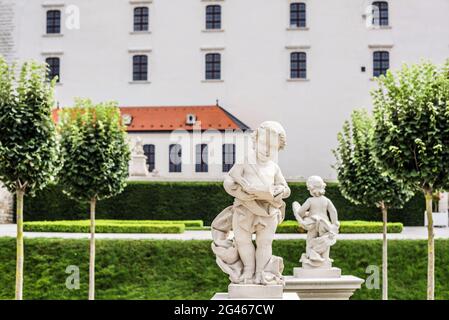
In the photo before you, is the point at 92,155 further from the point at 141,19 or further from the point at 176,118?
the point at 141,19

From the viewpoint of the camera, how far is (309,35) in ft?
118

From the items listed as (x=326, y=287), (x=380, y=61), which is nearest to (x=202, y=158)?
(x=380, y=61)

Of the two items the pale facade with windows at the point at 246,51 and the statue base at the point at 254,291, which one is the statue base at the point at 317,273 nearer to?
the statue base at the point at 254,291

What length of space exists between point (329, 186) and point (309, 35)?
11222 millimetres

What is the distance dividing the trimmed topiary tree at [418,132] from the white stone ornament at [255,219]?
504 centimetres

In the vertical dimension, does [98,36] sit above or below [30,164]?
above

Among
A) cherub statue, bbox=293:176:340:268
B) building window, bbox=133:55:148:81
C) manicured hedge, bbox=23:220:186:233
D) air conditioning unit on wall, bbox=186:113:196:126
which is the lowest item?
manicured hedge, bbox=23:220:186:233

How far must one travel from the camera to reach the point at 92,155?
48.3 ft

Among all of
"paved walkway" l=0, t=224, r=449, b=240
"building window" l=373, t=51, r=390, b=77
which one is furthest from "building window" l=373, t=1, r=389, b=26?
"paved walkway" l=0, t=224, r=449, b=240

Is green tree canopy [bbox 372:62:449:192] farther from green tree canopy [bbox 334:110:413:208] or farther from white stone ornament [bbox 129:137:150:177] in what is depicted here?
white stone ornament [bbox 129:137:150:177]

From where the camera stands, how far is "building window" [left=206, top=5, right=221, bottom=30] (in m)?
36.6

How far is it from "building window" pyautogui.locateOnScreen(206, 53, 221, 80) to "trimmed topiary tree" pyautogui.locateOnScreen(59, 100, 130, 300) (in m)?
21.3
